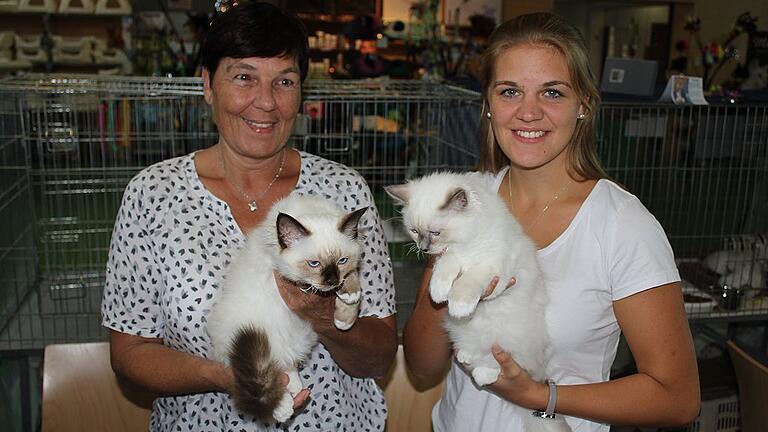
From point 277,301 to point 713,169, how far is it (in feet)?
7.01

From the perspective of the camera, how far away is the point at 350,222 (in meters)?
1.36

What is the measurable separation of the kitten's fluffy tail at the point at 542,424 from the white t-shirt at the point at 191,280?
0.39m

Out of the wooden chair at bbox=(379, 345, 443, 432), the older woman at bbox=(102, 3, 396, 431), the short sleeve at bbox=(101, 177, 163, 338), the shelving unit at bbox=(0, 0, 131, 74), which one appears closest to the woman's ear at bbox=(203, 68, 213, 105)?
the older woman at bbox=(102, 3, 396, 431)

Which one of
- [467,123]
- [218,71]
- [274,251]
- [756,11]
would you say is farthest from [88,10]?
[756,11]

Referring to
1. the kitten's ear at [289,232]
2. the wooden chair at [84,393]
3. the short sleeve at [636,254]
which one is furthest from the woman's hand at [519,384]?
the wooden chair at [84,393]

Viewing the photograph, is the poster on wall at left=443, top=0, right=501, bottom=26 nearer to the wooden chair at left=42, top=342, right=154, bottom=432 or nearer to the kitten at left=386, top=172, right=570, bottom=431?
Result: the wooden chair at left=42, top=342, right=154, bottom=432

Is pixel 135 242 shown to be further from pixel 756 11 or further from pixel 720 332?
pixel 756 11

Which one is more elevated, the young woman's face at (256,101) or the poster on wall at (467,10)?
the poster on wall at (467,10)

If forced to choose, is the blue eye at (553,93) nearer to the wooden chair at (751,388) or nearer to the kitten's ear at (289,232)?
the kitten's ear at (289,232)

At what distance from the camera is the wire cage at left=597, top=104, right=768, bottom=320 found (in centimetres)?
277

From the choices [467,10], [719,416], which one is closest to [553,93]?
[719,416]

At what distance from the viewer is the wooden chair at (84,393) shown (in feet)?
6.46

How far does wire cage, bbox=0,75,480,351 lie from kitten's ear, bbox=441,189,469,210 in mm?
1100

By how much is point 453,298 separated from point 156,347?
26.2 inches
